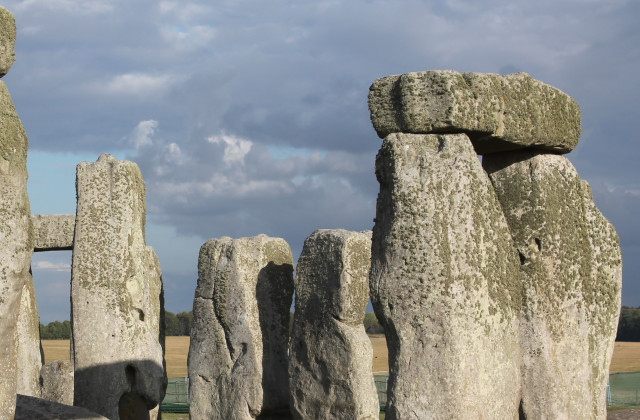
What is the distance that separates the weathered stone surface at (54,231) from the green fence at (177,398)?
5.07m

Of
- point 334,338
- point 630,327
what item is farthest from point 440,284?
point 630,327

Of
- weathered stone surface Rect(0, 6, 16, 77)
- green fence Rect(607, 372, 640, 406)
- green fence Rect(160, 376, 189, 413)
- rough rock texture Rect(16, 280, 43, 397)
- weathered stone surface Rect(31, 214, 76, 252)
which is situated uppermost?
weathered stone surface Rect(0, 6, 16, 77)

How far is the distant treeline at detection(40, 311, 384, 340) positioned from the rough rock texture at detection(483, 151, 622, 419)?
26.0 m

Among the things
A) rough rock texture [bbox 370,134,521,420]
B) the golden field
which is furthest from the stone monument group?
the golden field

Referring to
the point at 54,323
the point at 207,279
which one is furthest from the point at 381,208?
the point at 54,323

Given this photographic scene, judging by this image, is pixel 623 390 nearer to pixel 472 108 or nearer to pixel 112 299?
pixel 112 299

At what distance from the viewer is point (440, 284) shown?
6438 millimetres

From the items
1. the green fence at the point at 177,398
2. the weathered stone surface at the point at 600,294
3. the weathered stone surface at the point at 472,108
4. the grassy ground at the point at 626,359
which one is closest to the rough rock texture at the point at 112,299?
the weathered stone surface at the point at 472,108

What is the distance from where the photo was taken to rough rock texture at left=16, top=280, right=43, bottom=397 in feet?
47.0

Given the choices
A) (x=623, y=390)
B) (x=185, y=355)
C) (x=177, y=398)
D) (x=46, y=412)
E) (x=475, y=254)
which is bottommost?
(x=177, y=398)

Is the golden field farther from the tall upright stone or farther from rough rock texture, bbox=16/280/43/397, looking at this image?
the tall upright stone

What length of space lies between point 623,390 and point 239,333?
988 centimetres

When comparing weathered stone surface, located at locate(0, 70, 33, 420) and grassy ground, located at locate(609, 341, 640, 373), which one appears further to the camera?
grassy ground, located at locate(609, 341, 640, 373)

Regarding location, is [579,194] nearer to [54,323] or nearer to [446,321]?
[446,321]
